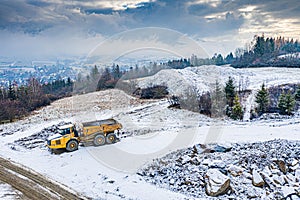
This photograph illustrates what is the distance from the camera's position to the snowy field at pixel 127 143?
9812 millimetres

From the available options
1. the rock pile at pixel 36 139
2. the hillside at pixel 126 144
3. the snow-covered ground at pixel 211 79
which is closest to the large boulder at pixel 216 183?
the hillside at pixel 126 144

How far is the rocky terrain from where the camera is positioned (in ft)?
29.7

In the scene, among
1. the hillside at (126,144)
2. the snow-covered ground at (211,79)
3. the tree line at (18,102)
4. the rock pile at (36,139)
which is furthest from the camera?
the snow-covered ground at (211,79)

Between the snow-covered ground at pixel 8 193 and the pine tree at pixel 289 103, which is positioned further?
the pine tree at pixel 289 103

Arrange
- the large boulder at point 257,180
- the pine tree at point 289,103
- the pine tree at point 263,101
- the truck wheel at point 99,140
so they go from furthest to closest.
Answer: the pine tree at point 263,101, the pine tree at point 289,103, the truck wheel at point 99,140, the large boulder at point 257,180

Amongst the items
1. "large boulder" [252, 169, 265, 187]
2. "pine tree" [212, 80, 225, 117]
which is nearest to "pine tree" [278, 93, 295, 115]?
"pine tree" [212, 80, 225, 117]

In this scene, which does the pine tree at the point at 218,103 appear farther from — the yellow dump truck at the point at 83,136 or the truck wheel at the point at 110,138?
the yellow dump truck at the point at 83,136

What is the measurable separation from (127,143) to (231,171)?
630 cm

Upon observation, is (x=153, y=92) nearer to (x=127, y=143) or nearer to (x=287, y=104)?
(x=287, y=104)

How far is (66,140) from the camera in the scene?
13281mm

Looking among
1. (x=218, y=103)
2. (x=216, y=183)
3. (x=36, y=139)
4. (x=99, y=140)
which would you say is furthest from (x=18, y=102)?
(x=216, y=183)

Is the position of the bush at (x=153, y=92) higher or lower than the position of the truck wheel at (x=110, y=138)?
higher

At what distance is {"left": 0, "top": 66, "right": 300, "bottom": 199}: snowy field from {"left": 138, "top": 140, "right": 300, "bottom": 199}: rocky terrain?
0.68m

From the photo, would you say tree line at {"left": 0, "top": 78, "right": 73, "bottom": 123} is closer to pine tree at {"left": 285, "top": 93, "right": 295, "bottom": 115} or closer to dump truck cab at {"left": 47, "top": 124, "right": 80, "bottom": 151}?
dump truck cab at {"left": 47, "top": 124, "right": 80, "bottom": 151}
